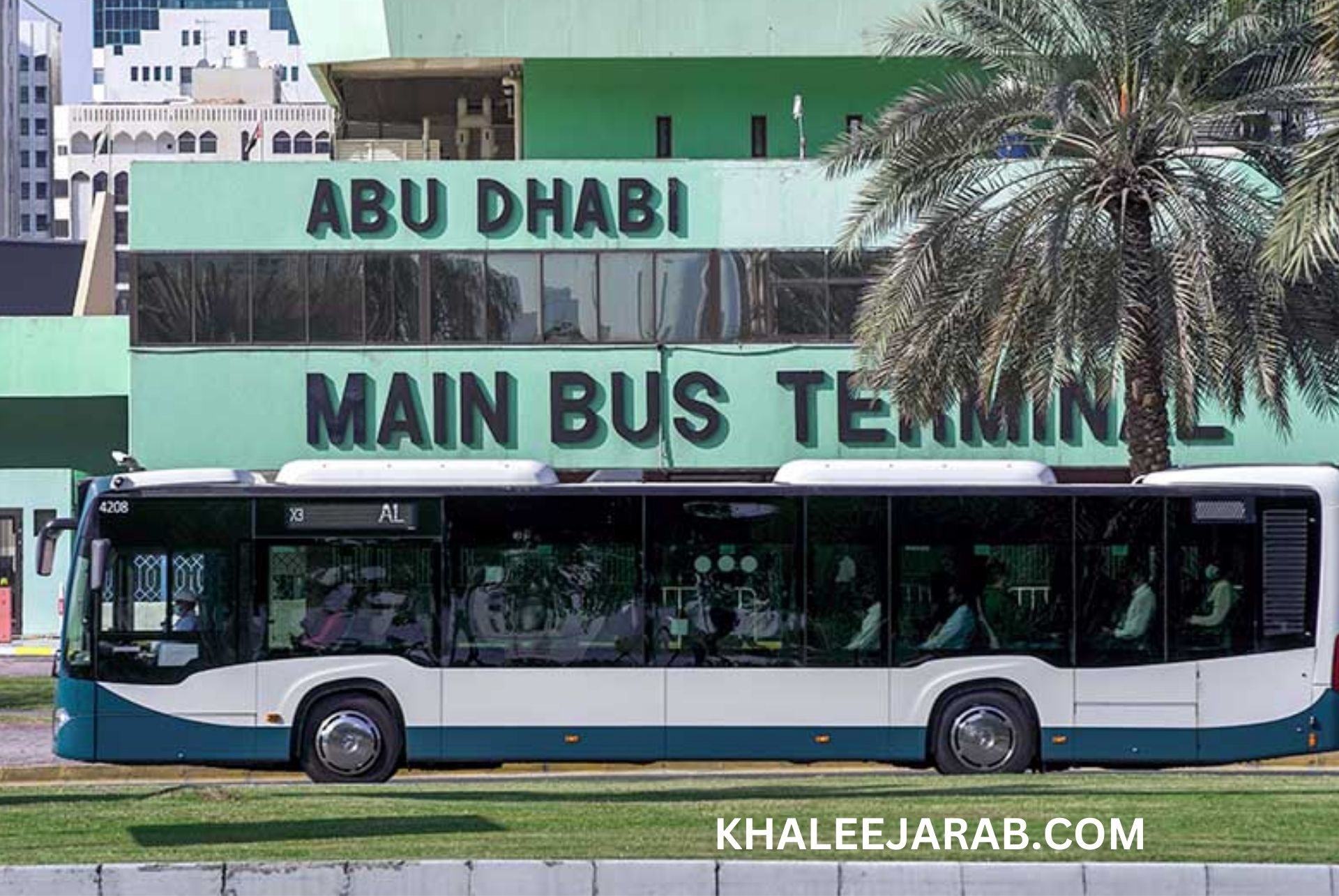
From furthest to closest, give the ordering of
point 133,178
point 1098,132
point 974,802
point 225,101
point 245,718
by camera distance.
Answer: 1. point 225,101
2. point 133,178
3. point 1098,132
4. point 245,718
5. point 974,802

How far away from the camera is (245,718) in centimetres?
2022

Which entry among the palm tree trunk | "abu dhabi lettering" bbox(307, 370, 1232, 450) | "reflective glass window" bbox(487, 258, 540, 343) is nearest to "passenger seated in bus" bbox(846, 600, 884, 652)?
the palm tree trunk

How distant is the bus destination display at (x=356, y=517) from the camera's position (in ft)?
67.1

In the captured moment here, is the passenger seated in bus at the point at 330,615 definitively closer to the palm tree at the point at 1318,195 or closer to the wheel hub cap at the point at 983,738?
the wheel hub cap at the point at 983,738

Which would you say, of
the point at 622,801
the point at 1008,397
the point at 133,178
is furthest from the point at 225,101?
the point at 622,801

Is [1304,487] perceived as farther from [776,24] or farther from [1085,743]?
[776,24]

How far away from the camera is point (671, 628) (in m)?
20.3

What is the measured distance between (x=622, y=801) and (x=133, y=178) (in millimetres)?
26299

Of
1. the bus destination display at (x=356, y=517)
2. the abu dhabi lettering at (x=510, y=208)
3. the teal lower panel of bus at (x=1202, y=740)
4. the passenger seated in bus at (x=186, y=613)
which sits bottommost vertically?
the teal lower panel of bus at (x=1202, y=740)

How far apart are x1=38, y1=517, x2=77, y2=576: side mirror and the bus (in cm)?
34

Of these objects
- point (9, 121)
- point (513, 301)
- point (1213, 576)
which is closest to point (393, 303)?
point (513, 301)

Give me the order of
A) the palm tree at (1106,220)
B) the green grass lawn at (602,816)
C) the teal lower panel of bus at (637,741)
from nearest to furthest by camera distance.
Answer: the green grass lawn at (602,816)
the teal lower panel of bus at (637,741)
the palm tree at (1106,220)

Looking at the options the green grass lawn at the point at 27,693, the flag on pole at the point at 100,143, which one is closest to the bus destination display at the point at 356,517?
the green grass lawn at the point at 27,693

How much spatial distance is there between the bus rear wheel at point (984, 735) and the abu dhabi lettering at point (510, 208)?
20.8 meters
